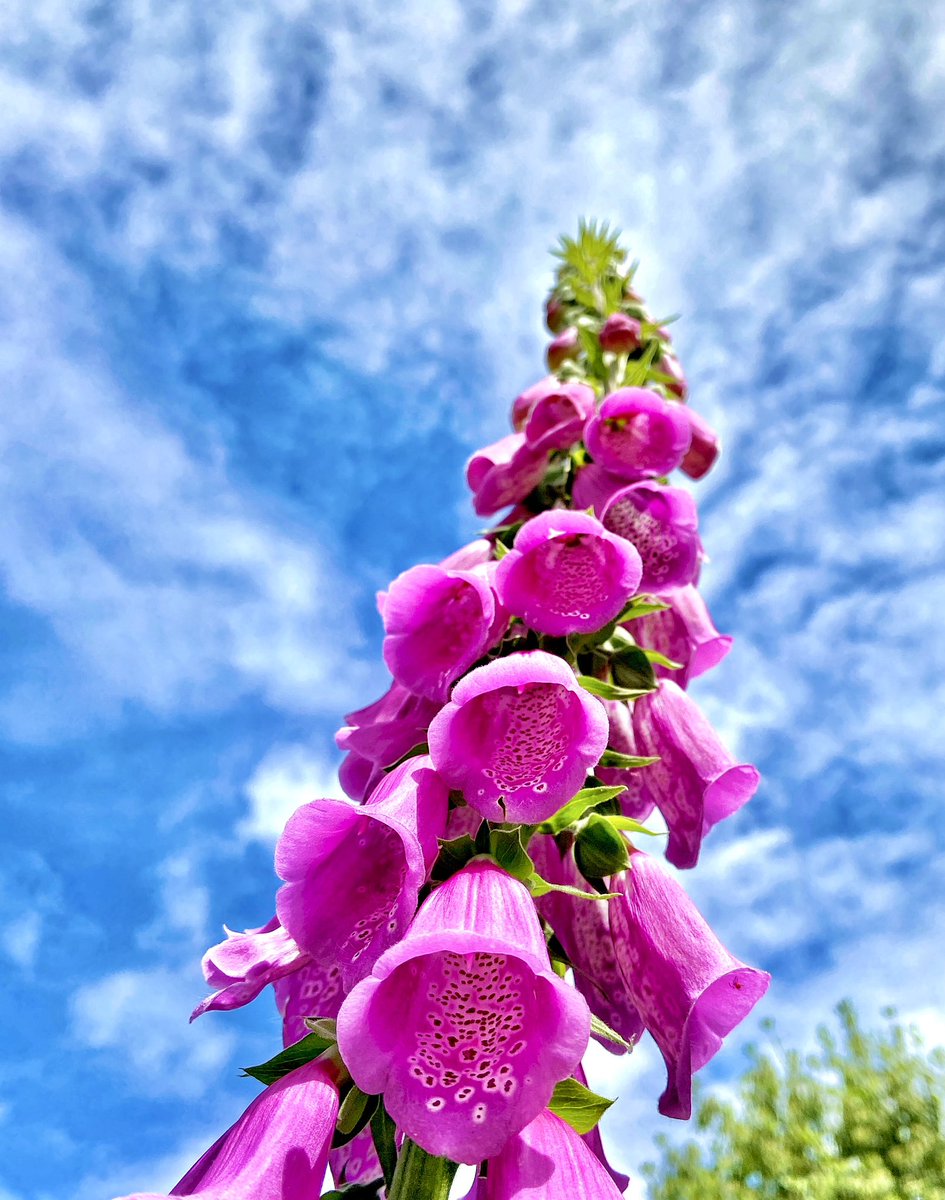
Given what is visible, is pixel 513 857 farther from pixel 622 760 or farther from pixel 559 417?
pixel 559 417

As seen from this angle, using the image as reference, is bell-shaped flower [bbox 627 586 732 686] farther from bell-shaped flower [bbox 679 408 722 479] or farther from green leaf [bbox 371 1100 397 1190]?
green leaf [bbox 371 1100 397 1190]

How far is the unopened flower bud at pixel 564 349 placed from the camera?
10.2 feet

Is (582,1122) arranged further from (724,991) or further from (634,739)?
(634,739)

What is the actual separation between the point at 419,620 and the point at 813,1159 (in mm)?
11966

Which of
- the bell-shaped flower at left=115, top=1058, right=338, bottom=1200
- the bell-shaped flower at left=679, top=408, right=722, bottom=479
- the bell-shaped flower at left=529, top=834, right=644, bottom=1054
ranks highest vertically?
the bell-shaped flower at left=679, top=408, right=722, bottom=479

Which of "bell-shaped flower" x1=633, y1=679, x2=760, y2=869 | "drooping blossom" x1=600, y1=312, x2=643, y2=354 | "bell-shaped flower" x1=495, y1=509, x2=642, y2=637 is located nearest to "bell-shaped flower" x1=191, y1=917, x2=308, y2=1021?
"bell-shaped flower" x1=495, y1=509, x2=642, y2=637

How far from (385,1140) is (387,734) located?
724mm

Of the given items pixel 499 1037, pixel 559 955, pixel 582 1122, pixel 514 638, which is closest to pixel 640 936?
pixel 559 955

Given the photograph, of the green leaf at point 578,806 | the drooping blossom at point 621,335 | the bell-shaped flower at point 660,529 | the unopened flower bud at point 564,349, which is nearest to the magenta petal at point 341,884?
the green leaf at point 578,806

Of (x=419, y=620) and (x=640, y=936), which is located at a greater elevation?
(x=419, y=620)

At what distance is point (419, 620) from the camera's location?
1625mm

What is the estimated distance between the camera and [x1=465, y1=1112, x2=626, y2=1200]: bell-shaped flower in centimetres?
101

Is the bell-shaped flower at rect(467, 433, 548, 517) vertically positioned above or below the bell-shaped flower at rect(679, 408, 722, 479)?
below

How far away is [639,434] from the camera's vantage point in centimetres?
213
